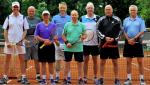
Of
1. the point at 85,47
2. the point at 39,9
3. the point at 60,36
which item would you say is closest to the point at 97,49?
the point at 85,47

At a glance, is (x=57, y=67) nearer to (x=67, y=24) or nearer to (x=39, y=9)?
(x=67, y=24)

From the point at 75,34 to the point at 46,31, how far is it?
2.40 feet

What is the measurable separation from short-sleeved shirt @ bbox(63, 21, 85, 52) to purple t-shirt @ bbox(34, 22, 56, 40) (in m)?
0.32

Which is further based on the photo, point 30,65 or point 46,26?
point 30,65

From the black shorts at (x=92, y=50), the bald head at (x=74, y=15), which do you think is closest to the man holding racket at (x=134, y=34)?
the black shorts at (x=92, y=50)

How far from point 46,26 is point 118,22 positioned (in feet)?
5.92

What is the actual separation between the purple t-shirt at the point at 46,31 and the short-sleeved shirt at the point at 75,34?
1.04ft

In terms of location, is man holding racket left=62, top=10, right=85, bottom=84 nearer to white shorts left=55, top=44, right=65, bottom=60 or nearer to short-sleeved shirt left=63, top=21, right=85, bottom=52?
short-sleeved shirt left=63, top=21, right=85, bottom=52

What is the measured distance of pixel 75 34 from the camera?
10859 millimetres

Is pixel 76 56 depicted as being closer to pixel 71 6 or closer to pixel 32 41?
pixel 32 41

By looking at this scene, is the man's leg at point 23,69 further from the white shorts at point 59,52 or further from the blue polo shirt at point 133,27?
the blue polo shirt at point 133,27

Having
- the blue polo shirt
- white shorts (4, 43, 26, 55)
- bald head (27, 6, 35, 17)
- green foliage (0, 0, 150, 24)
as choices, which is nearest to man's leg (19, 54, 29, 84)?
white shorts (4, 43, 26, 55)

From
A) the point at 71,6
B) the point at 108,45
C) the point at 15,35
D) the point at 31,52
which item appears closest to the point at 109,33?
the point at 108,45

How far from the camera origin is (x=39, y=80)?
37.0 feet
